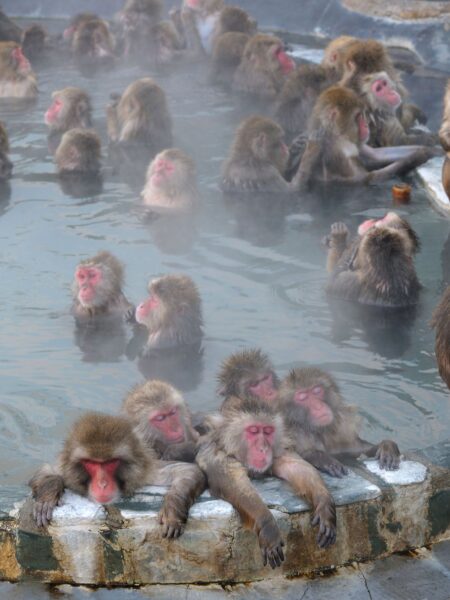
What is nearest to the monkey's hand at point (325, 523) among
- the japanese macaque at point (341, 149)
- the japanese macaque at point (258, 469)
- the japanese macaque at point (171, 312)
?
the japanese macaque at point (258, 469)

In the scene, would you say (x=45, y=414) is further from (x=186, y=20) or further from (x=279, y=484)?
(x=186, y=20)

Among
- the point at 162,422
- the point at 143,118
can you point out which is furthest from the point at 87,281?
the point at 143,118

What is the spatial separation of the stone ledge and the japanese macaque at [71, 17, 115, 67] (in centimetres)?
990

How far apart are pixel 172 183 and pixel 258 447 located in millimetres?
4664

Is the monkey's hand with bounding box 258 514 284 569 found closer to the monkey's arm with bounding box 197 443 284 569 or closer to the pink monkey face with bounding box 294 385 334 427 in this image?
the monkey's arm with bounding box 197 443 284 569

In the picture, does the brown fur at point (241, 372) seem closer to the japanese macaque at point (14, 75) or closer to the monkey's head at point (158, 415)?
the monkey's head at point (158, 415)

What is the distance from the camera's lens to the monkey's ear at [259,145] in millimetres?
10109

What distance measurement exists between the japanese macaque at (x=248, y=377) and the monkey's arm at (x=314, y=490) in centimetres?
79

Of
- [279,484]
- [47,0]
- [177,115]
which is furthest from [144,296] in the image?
[47,0]

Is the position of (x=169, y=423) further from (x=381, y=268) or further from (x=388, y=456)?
(x=381, y=268)

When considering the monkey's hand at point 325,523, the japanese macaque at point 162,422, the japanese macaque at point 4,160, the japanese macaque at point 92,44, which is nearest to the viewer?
the monkey's hand at point 325,523

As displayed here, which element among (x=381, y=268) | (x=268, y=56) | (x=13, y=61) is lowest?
(x=381, y=268)

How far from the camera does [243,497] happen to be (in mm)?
5102

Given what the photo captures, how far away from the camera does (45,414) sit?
6645mm
